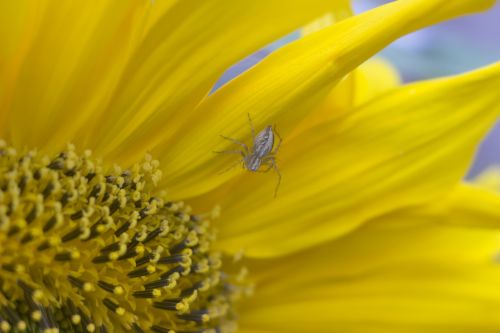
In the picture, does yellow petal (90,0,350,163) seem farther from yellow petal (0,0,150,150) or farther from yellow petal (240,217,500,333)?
yellow petal (240,217,500,333)

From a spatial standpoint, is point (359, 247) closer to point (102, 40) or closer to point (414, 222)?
point (414, 222)

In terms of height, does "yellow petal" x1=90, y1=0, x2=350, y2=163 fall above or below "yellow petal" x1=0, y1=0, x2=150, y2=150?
above

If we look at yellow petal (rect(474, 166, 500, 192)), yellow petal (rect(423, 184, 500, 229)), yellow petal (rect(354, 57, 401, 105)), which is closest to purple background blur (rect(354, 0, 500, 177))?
yellow petal (rect(354, 57, 401, 105))

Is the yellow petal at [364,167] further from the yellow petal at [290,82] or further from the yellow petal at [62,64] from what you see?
the yellow petal at [62,64]

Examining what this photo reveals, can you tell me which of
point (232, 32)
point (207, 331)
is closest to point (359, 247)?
point (207, 331)

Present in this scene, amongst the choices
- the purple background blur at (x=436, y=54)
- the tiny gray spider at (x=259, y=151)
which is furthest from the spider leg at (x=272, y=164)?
the purple background blur at (x=436, y=54)

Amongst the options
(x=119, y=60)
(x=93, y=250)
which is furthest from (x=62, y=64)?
(x=93, y=250)

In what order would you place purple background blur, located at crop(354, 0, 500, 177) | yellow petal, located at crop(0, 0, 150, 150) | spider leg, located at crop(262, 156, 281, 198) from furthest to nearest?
1. purple background blur, located at crop(354, 0, 500, 177)
2. spider leg, located at crop(262, 156, 281, 198)
3. yellow petal, located at crop(0, 0, 150, 150)
